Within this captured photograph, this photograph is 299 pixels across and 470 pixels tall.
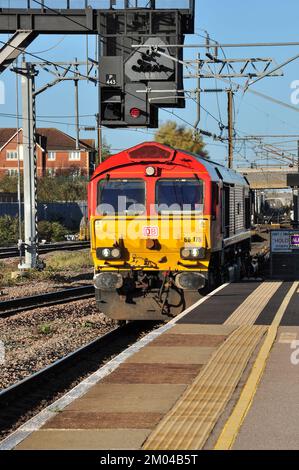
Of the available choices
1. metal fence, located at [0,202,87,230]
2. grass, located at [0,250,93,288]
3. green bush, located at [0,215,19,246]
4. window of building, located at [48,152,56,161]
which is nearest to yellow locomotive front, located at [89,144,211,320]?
grass, located at [0,250,93,288]

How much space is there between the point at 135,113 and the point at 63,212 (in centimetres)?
3886

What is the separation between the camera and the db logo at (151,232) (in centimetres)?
1390

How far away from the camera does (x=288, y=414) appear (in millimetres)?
5977

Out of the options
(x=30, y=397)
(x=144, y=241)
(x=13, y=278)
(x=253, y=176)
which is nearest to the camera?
(x=30, y=397)

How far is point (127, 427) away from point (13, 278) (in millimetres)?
18738

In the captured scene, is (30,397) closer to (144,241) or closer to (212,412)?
(212,412)

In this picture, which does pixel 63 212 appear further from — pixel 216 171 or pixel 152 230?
pixel 152 230

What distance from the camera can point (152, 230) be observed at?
13.9 meters

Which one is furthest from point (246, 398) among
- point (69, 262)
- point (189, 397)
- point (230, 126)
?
point (230, 126)

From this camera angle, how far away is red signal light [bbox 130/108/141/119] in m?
21.7

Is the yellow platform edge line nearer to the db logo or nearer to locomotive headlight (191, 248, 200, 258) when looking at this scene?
locomotive headlight (191, 248, 200, 258)

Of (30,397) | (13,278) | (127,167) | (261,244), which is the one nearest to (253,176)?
(261,244)

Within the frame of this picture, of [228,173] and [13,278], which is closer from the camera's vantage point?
[228,173]

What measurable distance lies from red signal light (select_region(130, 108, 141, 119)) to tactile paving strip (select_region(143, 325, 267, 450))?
13.4m
